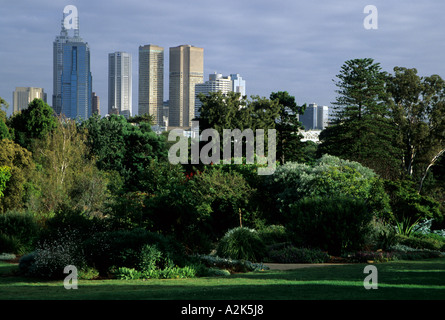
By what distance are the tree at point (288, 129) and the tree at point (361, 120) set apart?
2.24 meters

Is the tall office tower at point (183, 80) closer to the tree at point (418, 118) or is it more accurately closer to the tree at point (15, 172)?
the tree at point (418, 118)

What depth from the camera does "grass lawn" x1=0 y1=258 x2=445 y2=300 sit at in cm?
656

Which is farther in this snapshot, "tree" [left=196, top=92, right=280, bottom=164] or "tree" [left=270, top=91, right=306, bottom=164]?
"tree" [left=270, top=91, right=306, bottom=164]

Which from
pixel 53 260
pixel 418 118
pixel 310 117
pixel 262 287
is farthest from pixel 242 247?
pixel 310 117

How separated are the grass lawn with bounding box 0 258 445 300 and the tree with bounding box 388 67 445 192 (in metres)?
35.0

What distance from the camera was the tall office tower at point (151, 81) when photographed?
148 m

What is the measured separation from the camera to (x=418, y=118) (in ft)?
152

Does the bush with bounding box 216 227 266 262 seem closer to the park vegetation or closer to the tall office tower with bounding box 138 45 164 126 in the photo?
the park vegetation

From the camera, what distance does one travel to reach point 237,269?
11.0 meters

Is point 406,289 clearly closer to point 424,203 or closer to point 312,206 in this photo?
point 312,206

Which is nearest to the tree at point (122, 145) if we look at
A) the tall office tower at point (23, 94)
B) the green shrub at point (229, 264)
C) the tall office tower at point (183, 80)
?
the green shrub at point (229, 264)

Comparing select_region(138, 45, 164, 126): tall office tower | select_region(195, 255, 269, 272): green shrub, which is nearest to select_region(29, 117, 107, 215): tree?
select_region(195, 255, 269, 272): green shrub
